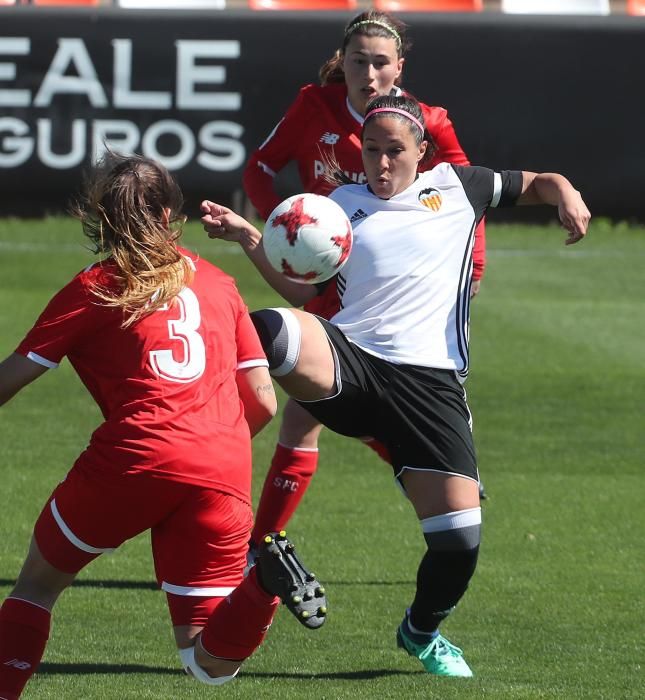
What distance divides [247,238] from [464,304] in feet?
2.61

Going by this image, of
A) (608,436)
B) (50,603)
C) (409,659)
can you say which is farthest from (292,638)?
(608,436)

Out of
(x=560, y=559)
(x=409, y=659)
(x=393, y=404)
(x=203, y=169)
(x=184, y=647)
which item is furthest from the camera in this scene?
(x=203, y=169)

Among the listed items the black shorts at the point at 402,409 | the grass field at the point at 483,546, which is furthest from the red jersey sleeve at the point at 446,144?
the black shorts at the point at 402,409

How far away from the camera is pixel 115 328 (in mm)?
3887

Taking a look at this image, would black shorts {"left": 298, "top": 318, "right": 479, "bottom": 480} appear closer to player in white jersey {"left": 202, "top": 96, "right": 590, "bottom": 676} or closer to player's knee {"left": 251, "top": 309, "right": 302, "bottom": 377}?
player in white jersey {"left": 202, "top": 96, "right": 590, "bottom": 676}

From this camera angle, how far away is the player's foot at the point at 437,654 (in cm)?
487

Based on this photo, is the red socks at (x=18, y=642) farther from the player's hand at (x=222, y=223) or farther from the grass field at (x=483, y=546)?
the player's hand at (x=222, y=223)

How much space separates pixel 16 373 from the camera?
12.7 ft

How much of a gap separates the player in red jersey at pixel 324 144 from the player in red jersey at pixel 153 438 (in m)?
1.78

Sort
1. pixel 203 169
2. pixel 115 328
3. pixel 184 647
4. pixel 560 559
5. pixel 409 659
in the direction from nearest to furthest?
pixel 115 328
pixel 184 647
pixel 409 659
pixel 560 559
pixel 203 169

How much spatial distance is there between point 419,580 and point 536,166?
10.2 metres

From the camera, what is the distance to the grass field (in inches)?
191

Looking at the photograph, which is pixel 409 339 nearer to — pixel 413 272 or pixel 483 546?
pixel 413 272

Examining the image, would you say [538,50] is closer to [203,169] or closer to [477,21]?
[477,21]
